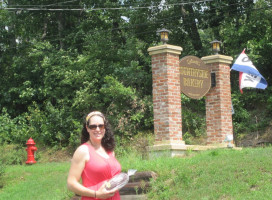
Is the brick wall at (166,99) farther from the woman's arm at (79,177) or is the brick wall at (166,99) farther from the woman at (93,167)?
the woman's arm at (79,177)

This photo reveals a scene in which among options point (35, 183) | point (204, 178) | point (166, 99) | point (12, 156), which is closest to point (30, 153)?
point (12, 156)

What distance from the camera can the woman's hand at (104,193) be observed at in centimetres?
431

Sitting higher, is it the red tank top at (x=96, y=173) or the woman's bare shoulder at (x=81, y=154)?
the woman's bare shoulder at (x=81, y=154)

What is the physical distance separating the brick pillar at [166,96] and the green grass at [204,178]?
Answer: 0.80 m

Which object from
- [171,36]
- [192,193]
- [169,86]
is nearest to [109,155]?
[192,193]

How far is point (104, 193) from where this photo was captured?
432cm

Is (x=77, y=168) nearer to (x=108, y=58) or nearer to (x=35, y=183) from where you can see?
(x=35, y=183)

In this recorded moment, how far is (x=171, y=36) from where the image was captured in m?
23.2

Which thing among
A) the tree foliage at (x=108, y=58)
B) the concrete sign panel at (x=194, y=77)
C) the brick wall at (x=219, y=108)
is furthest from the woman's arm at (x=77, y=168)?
the tree foliage at (x=108, y=58)

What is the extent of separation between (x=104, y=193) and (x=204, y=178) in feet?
18.7

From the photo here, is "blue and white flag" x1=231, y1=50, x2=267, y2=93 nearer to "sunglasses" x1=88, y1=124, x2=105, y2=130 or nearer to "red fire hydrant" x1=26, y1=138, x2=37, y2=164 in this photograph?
"red fire hydrant" x1=26, y1=138, x2=37, y2=164

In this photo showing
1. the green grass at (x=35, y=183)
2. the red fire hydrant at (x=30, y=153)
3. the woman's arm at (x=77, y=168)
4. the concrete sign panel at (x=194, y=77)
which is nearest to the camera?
the woman's arm at (x=77, y=168)

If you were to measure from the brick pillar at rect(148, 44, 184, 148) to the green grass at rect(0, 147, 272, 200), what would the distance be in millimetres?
795

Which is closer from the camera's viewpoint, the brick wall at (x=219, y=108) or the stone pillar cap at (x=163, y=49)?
the stone pillar cap at (x=163, y=49)
